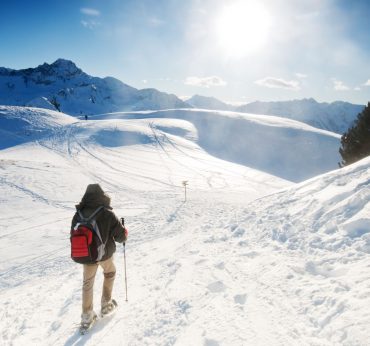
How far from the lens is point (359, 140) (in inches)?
984

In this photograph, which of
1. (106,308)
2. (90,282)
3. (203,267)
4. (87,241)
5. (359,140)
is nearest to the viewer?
(87,241)

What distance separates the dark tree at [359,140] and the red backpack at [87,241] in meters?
24.3

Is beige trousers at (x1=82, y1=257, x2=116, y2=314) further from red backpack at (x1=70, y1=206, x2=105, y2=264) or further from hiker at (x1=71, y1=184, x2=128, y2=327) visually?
red backpack at (x1=70, y1=206, x2=105, y2=264)

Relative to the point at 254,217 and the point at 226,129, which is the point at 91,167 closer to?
the point at 254,217

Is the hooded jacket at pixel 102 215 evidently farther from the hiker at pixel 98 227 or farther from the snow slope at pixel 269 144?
the snow slope at pixel 269 144

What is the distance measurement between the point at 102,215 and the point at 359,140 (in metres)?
25.4

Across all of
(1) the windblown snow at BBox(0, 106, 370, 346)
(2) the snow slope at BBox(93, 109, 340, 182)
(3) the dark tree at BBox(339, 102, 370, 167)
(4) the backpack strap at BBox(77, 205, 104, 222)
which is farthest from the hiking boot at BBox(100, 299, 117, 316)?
(2) the snow slope at BBox(93, 109, 340, 182)

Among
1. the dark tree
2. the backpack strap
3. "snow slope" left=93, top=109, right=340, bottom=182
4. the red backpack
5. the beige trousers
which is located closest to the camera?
the red backpack

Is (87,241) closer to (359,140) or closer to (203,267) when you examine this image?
(203,267)

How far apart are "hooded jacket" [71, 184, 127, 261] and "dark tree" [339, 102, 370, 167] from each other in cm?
2401

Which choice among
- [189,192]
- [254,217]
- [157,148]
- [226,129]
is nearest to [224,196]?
[189,192]

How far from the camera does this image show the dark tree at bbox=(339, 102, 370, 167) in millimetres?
24422

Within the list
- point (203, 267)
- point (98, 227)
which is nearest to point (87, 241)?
point (98, 227)

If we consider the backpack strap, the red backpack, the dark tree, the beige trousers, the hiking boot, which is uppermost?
the dark tree
